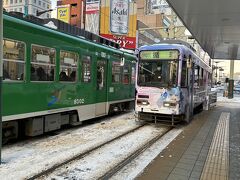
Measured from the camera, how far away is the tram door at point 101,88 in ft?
39.4

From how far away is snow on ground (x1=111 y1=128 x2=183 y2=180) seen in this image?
234 inches

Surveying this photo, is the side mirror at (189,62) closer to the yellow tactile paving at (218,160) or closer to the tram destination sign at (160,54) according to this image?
the tram destination sign at (160,54)

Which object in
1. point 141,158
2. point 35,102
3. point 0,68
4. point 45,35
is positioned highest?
point 45,35

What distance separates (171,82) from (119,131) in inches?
105

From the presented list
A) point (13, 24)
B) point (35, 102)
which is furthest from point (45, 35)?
point (35, 102)

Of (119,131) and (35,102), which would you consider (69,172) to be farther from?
(119,131)

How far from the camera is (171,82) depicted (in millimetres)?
11547

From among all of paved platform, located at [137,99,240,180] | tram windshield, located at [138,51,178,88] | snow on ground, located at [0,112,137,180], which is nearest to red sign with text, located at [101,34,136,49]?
tram windshield, located at [138,51,178,88]

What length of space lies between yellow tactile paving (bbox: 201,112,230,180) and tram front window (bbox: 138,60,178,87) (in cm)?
252

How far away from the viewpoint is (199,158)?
7289mm

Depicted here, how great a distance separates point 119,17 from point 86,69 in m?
18.8

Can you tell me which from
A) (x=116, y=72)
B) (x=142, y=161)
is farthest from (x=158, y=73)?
(x=142, y=161)

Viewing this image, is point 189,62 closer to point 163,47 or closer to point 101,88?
point 163,47

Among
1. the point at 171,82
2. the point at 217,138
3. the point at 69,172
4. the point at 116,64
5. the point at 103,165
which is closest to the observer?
the point at 69,172
